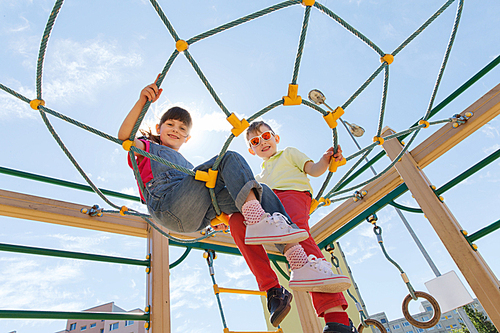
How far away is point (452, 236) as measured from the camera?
1.80 meters

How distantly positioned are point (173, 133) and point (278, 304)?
1.01 metres

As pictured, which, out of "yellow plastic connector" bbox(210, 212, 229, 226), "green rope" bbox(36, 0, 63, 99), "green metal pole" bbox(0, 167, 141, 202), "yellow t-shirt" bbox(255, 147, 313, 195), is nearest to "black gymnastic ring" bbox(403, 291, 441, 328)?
"yellow t-shirt" bbox(255, 147, 313, 195)

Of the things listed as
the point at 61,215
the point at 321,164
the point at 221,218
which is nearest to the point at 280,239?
the point at 221,218

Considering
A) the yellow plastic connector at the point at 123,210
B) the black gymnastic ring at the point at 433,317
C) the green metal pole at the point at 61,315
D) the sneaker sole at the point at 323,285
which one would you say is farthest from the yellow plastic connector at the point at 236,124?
the black gymnastic ring at the point at 433,317

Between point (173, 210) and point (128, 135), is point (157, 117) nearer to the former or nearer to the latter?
point (128, 135)

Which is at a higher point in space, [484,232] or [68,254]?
[68,254]

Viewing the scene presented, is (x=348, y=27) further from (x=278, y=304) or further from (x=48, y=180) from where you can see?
(x=48, y=180)

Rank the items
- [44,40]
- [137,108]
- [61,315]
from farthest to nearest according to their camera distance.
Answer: [61,315] < [137,108] < [44,40]

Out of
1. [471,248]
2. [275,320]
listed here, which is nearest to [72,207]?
[275,320]

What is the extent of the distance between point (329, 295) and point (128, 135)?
3.38ft

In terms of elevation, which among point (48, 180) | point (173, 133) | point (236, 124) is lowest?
point (236, 124)

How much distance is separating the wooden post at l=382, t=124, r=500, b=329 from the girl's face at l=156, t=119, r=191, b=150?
4.55 feet

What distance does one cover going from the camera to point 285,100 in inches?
46.5

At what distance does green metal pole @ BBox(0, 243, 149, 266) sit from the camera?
1.65m
